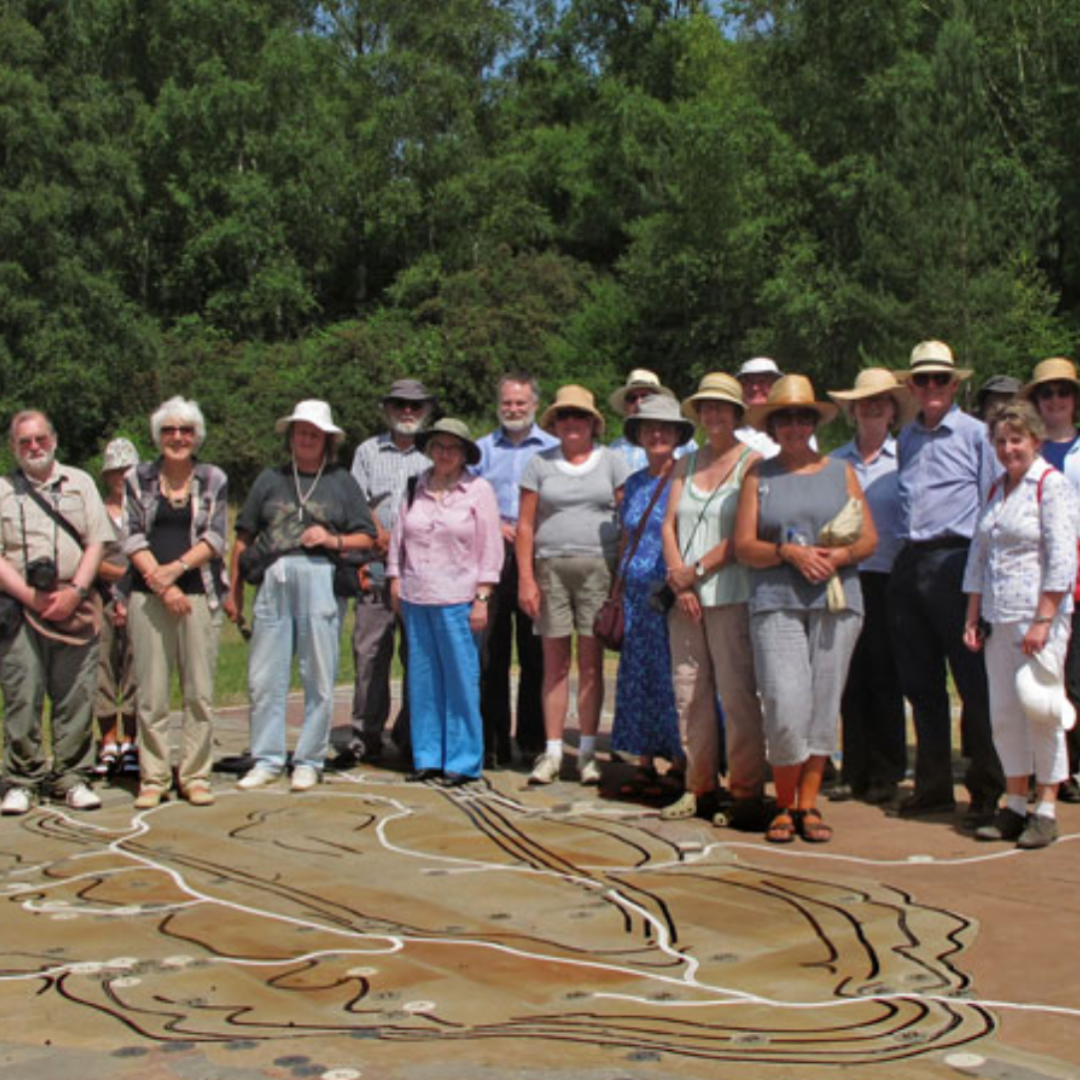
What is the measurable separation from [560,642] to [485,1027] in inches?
145

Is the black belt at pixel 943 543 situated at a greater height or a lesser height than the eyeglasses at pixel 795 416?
lesser

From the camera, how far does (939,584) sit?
6.86 meters

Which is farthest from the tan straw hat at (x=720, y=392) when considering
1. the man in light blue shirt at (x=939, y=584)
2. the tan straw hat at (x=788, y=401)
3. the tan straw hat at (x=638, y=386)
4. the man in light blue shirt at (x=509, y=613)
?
the man in light blue shirt at (x=509, y=613)

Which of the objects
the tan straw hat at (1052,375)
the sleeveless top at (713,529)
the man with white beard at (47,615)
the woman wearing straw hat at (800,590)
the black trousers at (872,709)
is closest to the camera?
the woman wearing straw hat at (800,590)

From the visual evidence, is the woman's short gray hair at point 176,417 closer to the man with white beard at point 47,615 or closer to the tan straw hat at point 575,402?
the man with white beard at point 47,615

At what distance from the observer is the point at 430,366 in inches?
1497

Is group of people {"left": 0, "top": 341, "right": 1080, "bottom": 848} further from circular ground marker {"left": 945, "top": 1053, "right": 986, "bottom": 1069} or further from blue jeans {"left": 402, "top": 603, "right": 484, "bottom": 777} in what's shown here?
circular ground marker {"left": 945, "top": 1053, "right": 986, "bottom": 1069}

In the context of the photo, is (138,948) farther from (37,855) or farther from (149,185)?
(149,185)

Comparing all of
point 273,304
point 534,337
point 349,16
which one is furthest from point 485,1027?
point 349,16

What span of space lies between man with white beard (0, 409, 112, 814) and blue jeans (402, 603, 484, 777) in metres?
1.51

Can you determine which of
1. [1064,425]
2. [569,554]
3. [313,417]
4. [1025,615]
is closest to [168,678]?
[313,417]

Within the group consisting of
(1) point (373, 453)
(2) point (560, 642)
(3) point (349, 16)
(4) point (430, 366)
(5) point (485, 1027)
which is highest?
(3) point (349, 16)

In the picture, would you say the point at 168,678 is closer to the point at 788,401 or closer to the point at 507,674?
the point at 507,674

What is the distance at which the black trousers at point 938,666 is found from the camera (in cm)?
684
